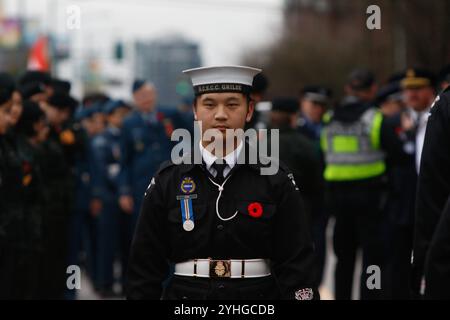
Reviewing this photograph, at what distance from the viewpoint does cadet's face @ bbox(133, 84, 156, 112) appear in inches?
432

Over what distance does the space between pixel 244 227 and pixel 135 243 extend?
0.52m

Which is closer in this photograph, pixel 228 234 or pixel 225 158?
pixel 228 234

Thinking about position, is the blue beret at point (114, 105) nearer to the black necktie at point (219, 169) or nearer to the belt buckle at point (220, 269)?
the black necktie at point (219, 169)

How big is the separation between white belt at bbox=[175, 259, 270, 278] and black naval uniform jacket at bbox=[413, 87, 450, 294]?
0.95m

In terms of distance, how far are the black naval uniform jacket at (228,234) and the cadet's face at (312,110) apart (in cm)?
794

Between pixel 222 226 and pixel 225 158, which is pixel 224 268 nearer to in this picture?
pixel 222 226

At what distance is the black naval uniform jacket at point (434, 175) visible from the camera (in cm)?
530

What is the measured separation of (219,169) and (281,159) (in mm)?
3584

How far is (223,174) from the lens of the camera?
5086 mm

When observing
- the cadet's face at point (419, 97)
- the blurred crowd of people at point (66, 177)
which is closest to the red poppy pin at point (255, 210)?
the blurred crowd of people at point (66, 177)

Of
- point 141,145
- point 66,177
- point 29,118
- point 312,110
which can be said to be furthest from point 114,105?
point 29,118

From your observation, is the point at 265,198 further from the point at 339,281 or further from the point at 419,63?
the point at 419,63

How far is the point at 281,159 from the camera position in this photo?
862 cm
